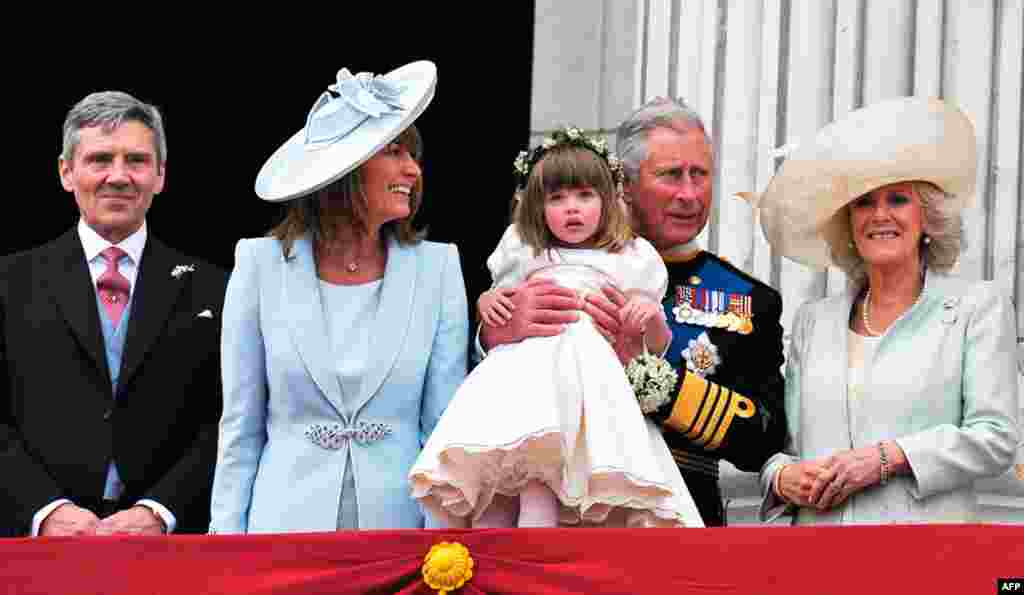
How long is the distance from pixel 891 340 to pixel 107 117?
1985 mm

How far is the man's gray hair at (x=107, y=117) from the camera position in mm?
5234

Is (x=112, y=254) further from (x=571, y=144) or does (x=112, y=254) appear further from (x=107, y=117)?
(x=571, y=144)

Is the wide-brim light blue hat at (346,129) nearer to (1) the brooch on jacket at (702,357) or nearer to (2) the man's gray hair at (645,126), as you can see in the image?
(2) the man's gray hair at (645,126)

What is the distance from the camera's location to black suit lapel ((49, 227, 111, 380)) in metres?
5.03

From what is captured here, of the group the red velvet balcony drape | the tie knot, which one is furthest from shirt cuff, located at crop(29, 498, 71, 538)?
the tie knot

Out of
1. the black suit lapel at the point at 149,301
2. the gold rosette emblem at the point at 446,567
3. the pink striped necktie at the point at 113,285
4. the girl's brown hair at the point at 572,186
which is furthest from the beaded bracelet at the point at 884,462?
the pink striped necktie at the point at 113,285

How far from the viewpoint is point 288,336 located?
4.77 meters

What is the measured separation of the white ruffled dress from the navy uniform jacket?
30 centimetres

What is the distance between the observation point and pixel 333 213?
16.1 feet

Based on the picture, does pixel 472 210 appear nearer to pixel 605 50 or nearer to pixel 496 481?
pixel 605 50

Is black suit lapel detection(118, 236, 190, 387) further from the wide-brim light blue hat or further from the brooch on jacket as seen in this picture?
the brooch on jacket

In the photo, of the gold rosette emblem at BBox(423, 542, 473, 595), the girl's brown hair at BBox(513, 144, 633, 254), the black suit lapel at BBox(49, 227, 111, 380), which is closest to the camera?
the gold rosette emblem at BBox(423, 542, 473, 595)

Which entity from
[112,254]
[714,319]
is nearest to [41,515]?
[112,254]

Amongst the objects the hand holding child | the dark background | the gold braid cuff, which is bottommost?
the gold braid cuff
